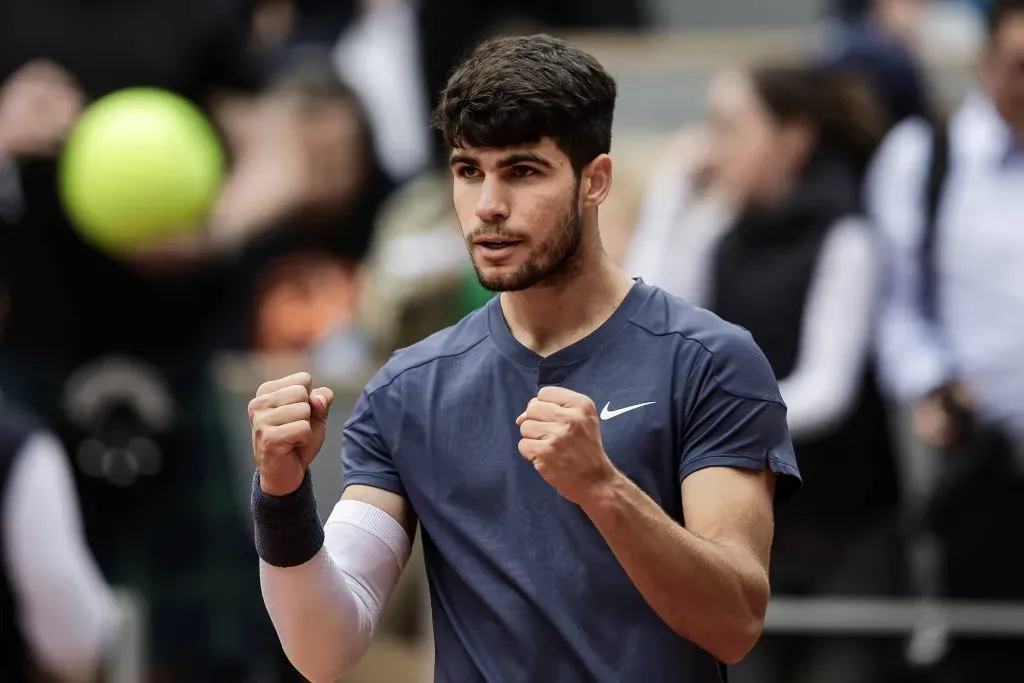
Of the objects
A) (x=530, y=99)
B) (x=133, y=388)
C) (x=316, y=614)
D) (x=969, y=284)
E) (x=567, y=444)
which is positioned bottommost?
(x=133, y=388)

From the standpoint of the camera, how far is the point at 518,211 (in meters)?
3.63

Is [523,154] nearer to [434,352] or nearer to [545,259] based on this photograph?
[545,259]

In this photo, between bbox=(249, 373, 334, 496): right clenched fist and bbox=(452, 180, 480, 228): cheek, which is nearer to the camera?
bbox=(249, 373, 334, 496): right clenched fist

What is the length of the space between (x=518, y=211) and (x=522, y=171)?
3.5 inches

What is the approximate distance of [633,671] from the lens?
3629 millimetres

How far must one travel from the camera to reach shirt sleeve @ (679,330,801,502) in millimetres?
3623

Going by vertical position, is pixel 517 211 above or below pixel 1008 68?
above

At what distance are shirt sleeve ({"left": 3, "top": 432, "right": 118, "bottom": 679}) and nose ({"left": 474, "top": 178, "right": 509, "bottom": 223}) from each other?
2.99m

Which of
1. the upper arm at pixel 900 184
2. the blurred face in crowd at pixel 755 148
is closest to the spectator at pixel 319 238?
the blurred face in crowd at pixel 755 148

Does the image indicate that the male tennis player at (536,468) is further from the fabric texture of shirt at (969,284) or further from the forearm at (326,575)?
the fabric texture of shirt at (969,284)

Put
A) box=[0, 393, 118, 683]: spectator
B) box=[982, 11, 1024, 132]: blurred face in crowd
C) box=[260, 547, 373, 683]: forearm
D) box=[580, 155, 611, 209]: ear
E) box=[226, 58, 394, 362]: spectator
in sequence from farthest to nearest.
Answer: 1. box=[226, 58, 394, 362]: spectator
2. box=[982, 11, 1024, 132]: blurred face in crowd
3. box=[0, 393, 118, 683]: spectator
4. box=[580, 155, 611, 209]: ear
5. box=[260, 547, 373, 683]: forearm

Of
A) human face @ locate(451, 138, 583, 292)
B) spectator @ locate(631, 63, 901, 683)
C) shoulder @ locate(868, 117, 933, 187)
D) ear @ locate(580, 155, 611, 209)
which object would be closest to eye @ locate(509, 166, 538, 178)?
human face @ locate(451, 138, 583, 292)

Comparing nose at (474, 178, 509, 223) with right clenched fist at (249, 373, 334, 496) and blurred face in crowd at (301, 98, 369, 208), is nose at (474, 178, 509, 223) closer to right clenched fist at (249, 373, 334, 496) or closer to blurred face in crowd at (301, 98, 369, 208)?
right clenched fist at (249, 373, 334, 496)

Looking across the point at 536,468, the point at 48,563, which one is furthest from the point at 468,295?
the point at 536,468
